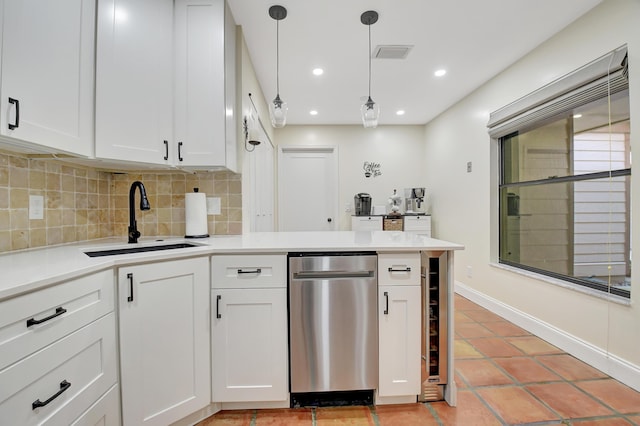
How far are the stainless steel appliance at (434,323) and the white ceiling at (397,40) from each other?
75.7 inches

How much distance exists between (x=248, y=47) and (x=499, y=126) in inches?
107

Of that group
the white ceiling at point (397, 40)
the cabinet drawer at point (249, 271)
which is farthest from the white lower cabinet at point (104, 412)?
the white ceiling at point (397, 40)

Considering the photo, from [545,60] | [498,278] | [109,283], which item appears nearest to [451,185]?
[498,278]

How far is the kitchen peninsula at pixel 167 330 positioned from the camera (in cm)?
88

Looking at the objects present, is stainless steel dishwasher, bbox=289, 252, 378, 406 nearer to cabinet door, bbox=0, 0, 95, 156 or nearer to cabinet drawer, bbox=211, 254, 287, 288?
cabinet drawer, bbox=211, 254, 287, 288

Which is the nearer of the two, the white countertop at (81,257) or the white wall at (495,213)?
the white countertop at (81,257)

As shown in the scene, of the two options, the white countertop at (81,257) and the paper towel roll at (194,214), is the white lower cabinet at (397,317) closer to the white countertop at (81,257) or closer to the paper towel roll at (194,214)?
the white countertop at (81,257)

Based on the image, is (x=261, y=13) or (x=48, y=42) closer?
(x=48, y=42)

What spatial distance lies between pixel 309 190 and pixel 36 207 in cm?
379

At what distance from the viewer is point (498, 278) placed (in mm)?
3021

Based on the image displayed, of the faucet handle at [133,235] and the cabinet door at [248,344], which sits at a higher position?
the faucet handle at [133,235]

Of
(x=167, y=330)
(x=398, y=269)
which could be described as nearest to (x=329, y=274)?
(x=398, y=269)

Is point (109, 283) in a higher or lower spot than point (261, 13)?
lower

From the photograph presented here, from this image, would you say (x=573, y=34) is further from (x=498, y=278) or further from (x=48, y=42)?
(x=48, y=42)
